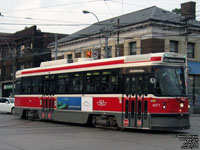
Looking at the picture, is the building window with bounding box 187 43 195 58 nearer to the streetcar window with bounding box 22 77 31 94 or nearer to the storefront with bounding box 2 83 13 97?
the streetcar window with bounding box 22 77 31 94

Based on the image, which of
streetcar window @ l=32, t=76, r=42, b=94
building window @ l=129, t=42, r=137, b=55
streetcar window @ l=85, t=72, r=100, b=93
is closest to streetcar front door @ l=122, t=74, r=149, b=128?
streetcar window @ l=85, t=72, r=100, b=93

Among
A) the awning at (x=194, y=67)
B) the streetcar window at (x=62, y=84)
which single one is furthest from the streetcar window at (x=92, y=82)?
the awning at (x=194, y=67)

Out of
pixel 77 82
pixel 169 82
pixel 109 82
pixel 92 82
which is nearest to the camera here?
pixel 169 82

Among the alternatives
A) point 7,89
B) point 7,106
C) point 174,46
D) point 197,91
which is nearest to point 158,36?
point 174,46

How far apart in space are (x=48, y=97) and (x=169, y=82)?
836 centimetres

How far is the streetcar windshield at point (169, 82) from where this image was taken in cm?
1550

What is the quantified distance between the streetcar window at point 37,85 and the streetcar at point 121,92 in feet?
1.57

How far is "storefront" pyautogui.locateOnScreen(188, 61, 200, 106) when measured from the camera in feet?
126

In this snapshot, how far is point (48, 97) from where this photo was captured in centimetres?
2164

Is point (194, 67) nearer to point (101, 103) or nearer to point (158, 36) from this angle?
point (158, 36)

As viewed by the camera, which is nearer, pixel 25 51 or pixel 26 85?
pixel 26 85

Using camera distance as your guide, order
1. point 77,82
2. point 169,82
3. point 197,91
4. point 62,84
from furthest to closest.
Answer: point 197,91 → point 62,84 → point 77,82 → point 169,82

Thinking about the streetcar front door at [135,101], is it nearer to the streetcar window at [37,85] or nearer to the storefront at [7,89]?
the streetcar window at [37,85]

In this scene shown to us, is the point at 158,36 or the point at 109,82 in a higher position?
the point at 158,36
